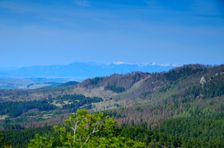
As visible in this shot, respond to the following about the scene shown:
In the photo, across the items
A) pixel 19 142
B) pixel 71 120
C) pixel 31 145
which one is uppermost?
pixel 71 120

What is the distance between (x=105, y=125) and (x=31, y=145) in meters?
7.35

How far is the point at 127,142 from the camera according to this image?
3741 cm

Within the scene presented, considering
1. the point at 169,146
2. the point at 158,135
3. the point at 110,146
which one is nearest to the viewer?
the point at 110,146

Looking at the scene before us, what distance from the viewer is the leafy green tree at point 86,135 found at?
3548 centimetres

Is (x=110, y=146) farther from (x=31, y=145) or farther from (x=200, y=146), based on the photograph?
(x=200, y=146)

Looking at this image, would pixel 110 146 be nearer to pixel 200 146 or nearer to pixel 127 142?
pixel 127 142

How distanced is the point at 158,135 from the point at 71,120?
126 meters

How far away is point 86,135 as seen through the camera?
3788cm

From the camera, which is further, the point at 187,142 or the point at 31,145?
the point at 187,142

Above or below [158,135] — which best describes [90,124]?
above

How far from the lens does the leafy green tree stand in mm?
35481

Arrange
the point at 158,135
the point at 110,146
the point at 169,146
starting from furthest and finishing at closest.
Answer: the point at 158,135 → the point at 169,146 → the point at 110,146

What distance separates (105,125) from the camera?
3834cm

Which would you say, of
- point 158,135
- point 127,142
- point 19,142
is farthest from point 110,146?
point 19,142
